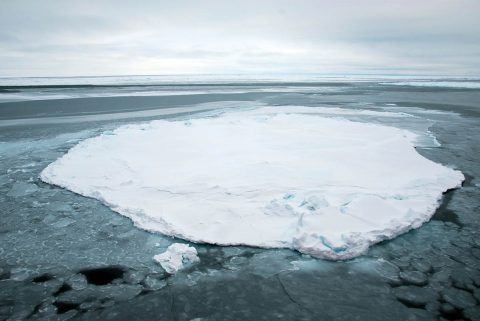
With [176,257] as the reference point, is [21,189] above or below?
above

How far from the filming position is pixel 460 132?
11.2 meters

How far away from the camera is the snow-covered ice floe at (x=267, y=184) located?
14.1 ft

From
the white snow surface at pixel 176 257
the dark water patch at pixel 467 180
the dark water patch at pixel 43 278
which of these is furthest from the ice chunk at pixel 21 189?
the dark water patch at pixel 467 180

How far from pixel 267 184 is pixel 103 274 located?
3244mm

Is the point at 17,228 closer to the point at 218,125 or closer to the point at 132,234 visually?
the point at 132,234

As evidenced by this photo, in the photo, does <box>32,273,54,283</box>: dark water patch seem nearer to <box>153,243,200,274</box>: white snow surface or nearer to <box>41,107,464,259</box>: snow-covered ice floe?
<box>153,243,200,274</box>: white snow surface

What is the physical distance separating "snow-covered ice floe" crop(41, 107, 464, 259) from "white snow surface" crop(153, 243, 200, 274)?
0.32 metres

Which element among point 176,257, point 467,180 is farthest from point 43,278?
point 467,180

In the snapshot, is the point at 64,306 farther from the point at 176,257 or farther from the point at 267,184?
the point at 267,184

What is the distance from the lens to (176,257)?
146 inches

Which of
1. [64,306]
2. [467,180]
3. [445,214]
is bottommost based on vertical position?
[64,306]

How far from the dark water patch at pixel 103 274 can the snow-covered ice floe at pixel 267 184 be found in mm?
929

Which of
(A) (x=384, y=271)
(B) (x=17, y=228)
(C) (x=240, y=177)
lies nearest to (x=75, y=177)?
(B) (x=17, y=228)

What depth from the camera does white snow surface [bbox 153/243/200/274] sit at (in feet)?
11.7
